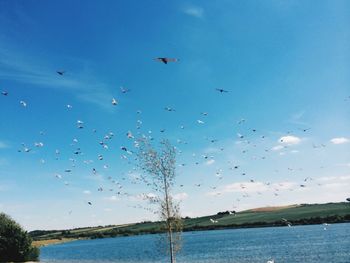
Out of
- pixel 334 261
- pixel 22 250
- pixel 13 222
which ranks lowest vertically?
pixel 334 261

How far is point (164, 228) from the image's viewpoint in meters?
52.0

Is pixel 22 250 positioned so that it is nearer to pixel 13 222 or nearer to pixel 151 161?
pixel 13 222

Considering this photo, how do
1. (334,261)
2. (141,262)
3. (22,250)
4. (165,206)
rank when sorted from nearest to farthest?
(165,206), (334,261), (22,250), (141,262)

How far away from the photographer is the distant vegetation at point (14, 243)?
78125 mm

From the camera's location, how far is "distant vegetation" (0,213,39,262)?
78.1 m

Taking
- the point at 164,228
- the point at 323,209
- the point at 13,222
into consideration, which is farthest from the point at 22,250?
the point at 323,209

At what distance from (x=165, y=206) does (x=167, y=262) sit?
4686 cm

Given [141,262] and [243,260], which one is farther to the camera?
[141,262]

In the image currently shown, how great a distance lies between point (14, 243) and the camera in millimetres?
78625

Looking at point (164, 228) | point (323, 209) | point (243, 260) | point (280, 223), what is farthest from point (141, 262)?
point (323, 209)

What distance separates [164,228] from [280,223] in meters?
150

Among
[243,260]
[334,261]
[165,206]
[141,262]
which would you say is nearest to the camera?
[165,206]

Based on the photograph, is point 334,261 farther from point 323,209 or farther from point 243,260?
point 323,209

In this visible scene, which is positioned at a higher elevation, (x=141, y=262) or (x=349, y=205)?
(x=349, y=205)
